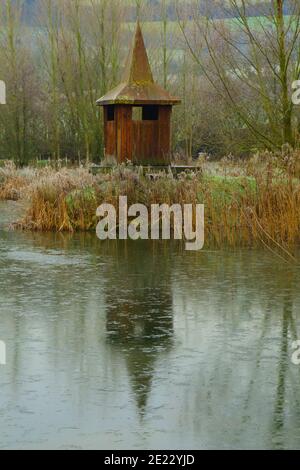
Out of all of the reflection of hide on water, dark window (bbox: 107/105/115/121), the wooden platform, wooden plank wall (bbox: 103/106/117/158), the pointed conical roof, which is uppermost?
the pointed conical roof

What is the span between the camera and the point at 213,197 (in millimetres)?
15656

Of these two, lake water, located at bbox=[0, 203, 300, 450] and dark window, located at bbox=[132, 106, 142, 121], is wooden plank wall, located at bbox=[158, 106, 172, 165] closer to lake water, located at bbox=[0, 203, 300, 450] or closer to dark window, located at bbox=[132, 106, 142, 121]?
lake water, located at bbox=[0, 203, 300, 450]

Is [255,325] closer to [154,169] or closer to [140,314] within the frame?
[140,314]

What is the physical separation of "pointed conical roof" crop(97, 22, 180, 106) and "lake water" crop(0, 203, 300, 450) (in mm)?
8309

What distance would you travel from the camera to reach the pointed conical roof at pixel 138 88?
20.8 metres

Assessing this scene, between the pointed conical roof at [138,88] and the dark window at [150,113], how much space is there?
490mm

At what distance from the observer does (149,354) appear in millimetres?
7641

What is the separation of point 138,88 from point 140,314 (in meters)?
12.5

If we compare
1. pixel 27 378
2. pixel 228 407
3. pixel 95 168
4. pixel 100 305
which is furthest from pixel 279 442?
pixel 95 168

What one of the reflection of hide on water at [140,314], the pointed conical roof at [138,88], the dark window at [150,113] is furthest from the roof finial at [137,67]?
the reflection of hide on water at [140,314]

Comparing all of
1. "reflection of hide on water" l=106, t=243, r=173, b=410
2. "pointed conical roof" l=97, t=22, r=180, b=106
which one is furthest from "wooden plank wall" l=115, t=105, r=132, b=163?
"reflection of hide on water" l=106, t=243, r=173, b=410

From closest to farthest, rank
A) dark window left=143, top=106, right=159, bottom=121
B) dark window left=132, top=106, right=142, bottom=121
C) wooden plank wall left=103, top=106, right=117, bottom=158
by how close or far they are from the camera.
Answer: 1. wooden plank wall left=103, top=106, right=117, bottom=158
2. dark window left=143, top=106, right=159, bottom=121
3. dark window left=132, top=106, right=142, bottom=121

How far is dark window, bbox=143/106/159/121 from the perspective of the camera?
21562mm
